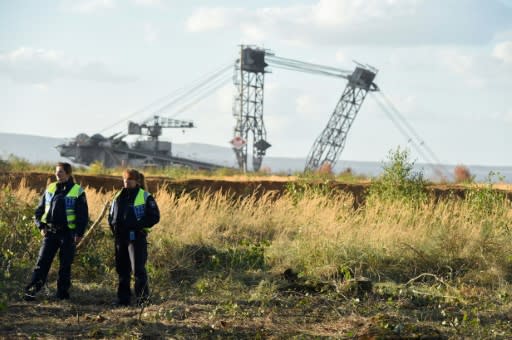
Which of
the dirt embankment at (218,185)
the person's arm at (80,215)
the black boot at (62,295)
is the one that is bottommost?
the black boot at (62,295)

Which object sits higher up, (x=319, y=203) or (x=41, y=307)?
(x=319, y=203)

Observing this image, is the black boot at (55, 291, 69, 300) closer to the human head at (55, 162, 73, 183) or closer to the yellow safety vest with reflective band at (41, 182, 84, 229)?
the yellow safety vest with reflective band at (41, 182, 84, 229)

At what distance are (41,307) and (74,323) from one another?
1.13 metres

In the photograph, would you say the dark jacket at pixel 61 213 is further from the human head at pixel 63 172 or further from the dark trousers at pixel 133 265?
the dark trousers at pixel 133 265

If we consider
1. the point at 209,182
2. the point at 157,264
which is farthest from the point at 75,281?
the point at 209,182

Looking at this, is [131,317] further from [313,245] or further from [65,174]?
[313,245]

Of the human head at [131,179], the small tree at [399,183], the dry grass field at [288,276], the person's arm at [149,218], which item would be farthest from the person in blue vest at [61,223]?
the small tree at [399,183]

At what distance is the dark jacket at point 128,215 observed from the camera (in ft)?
33.8

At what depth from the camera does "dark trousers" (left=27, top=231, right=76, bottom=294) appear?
10844 millimetres

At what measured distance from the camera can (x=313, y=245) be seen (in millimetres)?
13078

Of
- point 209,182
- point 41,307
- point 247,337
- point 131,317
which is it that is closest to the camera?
point 247,337

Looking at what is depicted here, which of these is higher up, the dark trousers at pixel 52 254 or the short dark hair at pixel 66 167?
the short dark hair at pixel 66 167

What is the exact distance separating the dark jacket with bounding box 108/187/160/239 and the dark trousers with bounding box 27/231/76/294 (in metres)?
0.79

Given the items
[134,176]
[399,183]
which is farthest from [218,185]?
[134,176]
